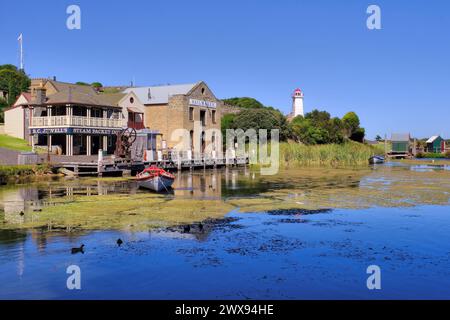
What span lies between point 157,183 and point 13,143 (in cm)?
2849

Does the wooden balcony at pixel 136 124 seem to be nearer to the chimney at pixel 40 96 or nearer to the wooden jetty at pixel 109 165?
the wooden jetty at pixel 109 165

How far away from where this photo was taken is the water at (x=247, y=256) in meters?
12.9

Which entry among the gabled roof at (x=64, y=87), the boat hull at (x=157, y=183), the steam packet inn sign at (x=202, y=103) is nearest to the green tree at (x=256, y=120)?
the steam packet inn sign at (x=202, y=103)

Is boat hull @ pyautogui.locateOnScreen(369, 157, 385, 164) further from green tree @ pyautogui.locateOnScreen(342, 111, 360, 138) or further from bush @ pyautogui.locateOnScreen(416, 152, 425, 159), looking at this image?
bush @ pyautogui.locateOnScreen(416, 152, 425, 159)

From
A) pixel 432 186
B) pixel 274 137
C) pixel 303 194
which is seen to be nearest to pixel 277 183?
pixel 303 194

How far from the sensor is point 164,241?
59.4 feet

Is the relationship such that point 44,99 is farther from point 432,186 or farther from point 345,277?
point 345,277

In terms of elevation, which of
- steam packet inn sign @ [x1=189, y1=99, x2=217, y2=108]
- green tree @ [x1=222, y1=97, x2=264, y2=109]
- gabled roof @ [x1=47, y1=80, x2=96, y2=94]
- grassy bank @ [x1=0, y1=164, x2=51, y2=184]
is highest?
green tree @ [x1=222, y1=97, x2=264, y2=109]

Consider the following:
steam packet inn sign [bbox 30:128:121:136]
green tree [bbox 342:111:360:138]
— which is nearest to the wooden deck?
steam packet inn sign [bbox 30:128:121:136]

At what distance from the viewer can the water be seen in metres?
12.9

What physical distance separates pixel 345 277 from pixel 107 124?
156ft

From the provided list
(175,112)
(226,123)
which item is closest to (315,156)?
(226,123)

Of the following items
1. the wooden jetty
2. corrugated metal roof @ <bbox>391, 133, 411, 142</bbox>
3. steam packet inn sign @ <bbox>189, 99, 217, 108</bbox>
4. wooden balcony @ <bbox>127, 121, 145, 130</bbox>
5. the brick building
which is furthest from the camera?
corrugated metal roof @ <bbox>391, 133, 411, 142</bbox>

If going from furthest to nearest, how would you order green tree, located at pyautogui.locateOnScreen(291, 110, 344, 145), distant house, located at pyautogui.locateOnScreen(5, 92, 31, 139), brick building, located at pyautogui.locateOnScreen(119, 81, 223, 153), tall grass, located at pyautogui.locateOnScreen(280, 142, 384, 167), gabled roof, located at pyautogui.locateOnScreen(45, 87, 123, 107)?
green tree, located at pyautogui.locateOnScreen(291, 110, 344, 145), tall grass, located at pyautogui.locateOnScreen(280, 142, 384, 167), brick building, located at pyautogui.locateOnScreen(119, 81, 223, 153), distant house, located at pyautogui.locateOnScreen(5, 92, 31, 139), gabled roof, located at pyautogui.locateOnScreen(45, 87, 123, 107)
